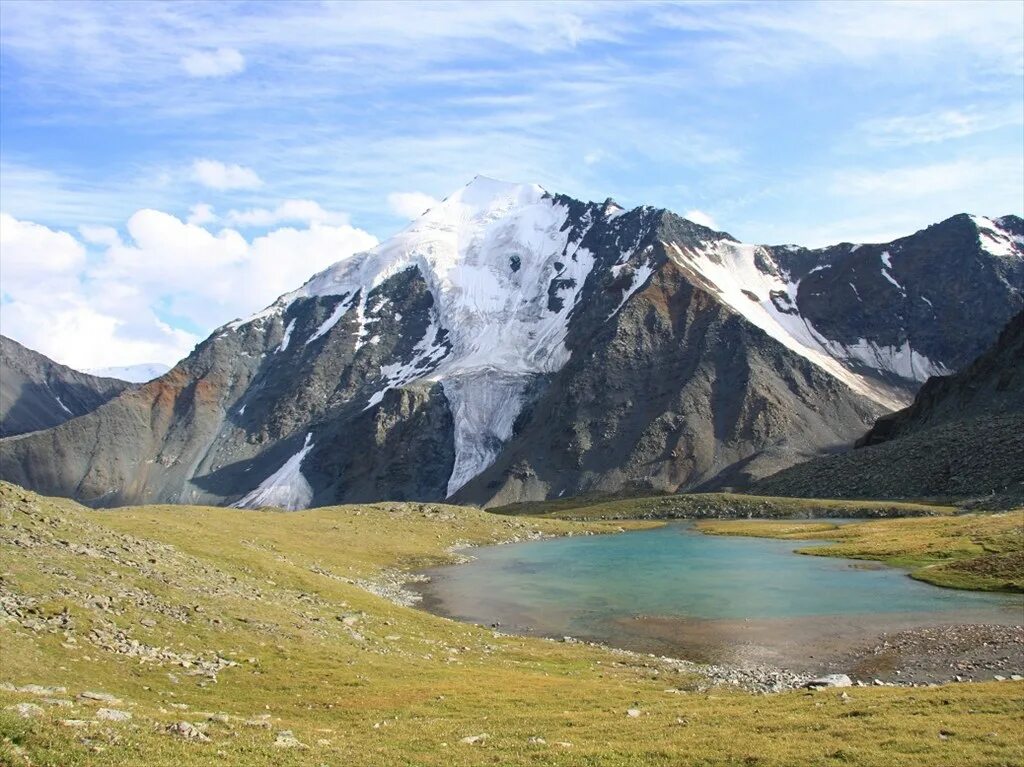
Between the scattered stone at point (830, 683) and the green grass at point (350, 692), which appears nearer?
the green grass at point (350, 692)

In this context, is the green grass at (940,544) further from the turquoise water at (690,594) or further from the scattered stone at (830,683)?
the scattered stone at (830,683)

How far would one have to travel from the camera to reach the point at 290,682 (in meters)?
33.0

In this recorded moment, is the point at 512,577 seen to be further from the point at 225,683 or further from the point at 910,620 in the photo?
the point at 225,683

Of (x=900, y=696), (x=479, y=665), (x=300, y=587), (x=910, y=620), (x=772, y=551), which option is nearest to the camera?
(x=900, y=696)

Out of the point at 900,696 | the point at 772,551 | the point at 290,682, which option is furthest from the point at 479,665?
the point at 772,551

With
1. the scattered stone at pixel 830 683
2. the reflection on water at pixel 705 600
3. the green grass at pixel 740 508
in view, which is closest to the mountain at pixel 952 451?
the green grass at pixel 740 508

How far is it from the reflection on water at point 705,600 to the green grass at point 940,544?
3.15 meters

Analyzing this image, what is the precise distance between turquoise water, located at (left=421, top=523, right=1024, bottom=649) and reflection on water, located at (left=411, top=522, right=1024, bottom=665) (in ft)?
0.30

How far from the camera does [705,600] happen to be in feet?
214

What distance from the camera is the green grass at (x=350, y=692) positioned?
2122 centimetres

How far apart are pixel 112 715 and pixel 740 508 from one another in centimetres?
14395

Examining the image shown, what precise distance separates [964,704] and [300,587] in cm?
4305

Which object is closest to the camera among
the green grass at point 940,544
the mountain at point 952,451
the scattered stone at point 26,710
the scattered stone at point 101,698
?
the scattered stone at point 26,710

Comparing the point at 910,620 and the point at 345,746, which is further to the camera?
the point at 910,620
